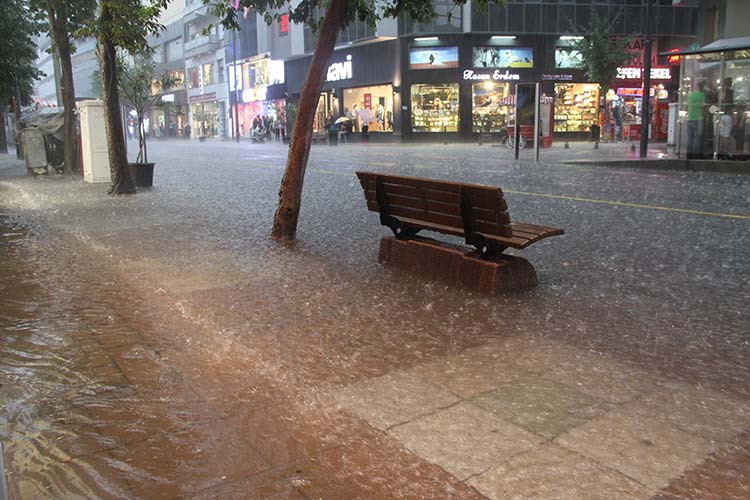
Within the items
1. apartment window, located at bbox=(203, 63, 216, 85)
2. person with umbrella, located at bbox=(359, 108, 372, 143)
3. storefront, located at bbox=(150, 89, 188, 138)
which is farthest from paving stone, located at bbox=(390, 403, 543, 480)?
storefront, located at bbox=(150, 89, 188, 138)

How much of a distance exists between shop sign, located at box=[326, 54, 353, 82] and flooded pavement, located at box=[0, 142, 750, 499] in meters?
41.1

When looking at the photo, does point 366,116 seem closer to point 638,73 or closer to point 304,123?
point 638,73

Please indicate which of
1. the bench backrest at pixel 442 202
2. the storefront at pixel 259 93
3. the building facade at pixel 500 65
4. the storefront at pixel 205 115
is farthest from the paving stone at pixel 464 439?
the storefront at pixel 205 115

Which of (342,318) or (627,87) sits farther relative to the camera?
(627,87)

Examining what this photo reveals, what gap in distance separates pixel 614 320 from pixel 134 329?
364cm

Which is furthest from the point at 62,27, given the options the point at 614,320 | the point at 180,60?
the point at 180,60

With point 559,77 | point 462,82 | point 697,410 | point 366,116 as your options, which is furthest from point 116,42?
point 366,116

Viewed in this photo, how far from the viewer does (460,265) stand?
251 inches

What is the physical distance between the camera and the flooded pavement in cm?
311

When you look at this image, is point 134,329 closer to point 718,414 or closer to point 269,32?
point 718,414

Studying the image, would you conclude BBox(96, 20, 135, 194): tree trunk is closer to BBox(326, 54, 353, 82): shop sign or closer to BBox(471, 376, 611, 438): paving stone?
BBox(471, 376, 611, 438): paving stone

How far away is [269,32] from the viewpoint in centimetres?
5719

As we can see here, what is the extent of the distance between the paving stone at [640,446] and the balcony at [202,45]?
227 ft

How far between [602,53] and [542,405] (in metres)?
34.6
